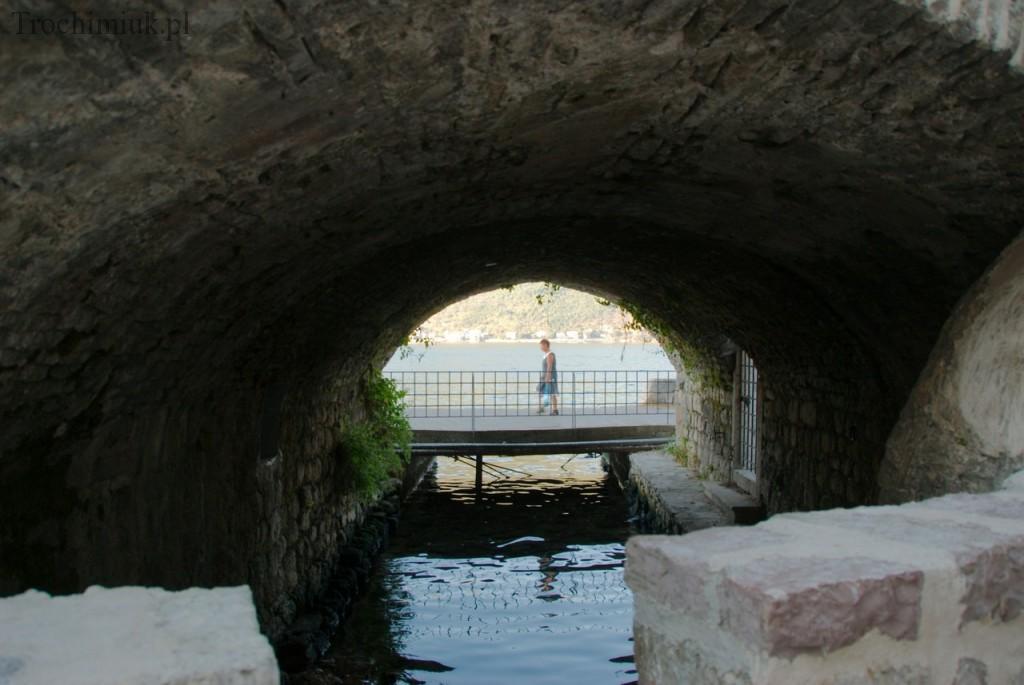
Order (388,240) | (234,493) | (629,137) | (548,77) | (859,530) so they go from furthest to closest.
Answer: (234,493) → (388,240) → (629,137) → (548,77) → (859,530)

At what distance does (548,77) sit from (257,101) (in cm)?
83

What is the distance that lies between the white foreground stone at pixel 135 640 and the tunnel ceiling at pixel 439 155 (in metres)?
1.02

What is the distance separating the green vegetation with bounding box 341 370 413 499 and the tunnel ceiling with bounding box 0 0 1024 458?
4095 millimetres

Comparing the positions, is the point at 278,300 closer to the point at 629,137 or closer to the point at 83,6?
the point at 629,137

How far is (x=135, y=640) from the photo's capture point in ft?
6.27

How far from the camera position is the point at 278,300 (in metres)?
5.12

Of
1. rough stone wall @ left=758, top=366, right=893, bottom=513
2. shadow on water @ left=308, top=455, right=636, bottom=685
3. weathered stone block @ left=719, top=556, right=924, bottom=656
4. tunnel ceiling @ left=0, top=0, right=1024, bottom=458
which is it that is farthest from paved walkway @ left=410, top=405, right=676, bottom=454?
weathered stone block @ left=719, top=556, right=924, bottom=656

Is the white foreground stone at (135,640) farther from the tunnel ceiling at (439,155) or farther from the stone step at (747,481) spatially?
the stone step at (747,481)

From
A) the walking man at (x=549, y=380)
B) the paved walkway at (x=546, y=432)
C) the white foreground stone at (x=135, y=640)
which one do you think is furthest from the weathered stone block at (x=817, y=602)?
the walking man at (x=549, y=380)

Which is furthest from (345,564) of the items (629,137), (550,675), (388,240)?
(629,137)

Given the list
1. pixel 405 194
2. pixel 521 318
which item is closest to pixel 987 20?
pixel 405 194

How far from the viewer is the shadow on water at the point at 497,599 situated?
671 cm

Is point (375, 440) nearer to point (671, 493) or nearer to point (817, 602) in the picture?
point (671, 493)

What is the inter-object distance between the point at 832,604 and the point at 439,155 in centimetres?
216
